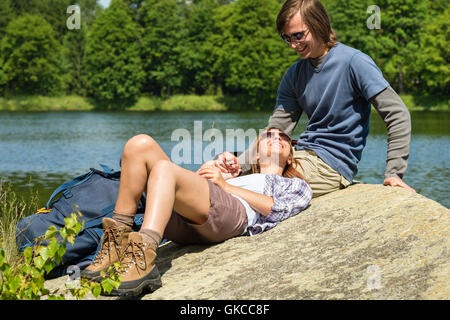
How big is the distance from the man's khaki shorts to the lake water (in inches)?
229

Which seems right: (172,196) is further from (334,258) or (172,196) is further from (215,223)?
(334,258)

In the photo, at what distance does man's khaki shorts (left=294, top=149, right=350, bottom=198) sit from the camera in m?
4.82

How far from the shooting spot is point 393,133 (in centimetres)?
456

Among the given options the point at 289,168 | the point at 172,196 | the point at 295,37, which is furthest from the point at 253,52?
the point at 172,196

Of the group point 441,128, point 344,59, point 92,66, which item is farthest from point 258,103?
point 344,59

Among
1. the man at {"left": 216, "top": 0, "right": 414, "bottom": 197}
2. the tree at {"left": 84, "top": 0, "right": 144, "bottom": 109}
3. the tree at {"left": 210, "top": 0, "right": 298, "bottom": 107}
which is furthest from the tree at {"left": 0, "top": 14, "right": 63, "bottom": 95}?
the man at {"left": 216, "top": 0, "right": 414, "bottom": 197}

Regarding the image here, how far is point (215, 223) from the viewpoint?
3984mm

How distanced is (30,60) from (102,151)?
41.4m

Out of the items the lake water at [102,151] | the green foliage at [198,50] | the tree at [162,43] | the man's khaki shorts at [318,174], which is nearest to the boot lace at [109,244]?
the man's khaki shorts at [318,174]

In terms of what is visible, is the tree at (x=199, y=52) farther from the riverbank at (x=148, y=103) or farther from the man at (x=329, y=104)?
the man at (x=329, y=104)

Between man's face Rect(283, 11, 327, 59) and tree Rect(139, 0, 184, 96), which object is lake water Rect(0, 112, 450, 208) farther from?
tree Rect(139, 0, 184, 96)
